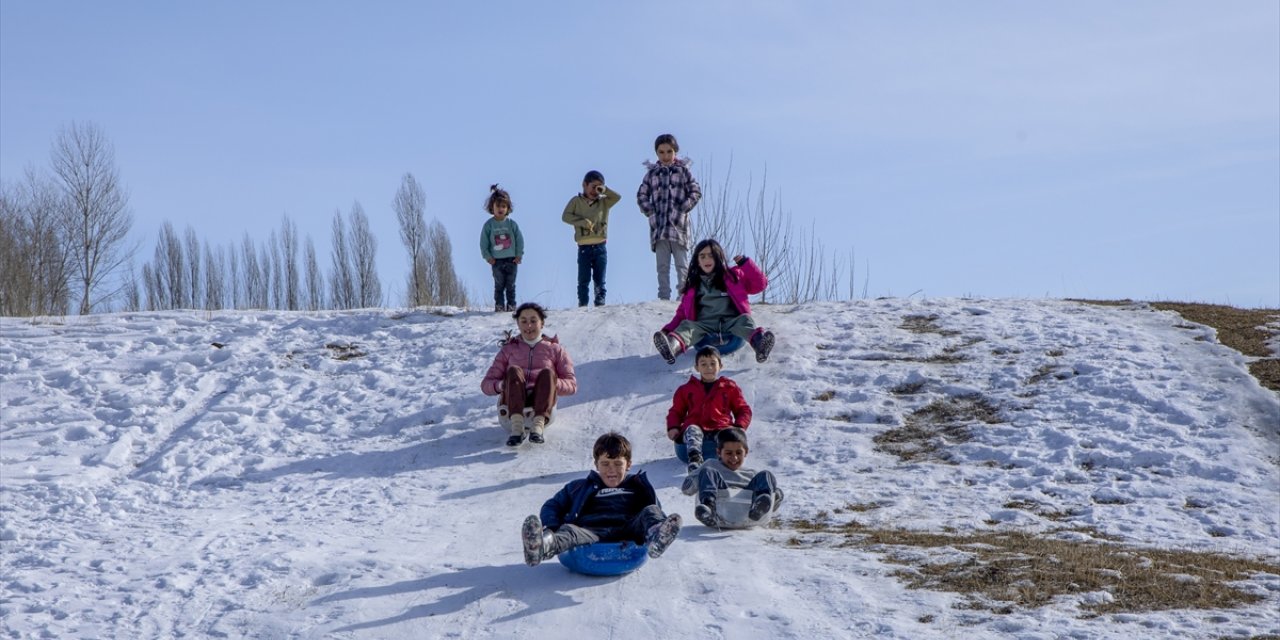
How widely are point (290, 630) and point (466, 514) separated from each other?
9.39ft

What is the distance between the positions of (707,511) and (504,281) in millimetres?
7555

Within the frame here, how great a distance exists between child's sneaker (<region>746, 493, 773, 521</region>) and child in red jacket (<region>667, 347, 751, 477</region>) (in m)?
1.77

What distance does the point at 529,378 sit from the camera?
38.1ft

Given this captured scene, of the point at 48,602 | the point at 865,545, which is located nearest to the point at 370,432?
the point at 48,602

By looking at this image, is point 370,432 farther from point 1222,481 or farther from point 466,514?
point 1222,481

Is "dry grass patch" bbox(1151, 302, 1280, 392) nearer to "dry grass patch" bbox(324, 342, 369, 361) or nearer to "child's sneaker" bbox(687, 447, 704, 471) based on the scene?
"child's sneaker" bbox(687, 447, 704, 471)

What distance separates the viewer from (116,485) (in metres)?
10.6

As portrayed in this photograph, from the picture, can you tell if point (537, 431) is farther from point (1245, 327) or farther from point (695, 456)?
point (1245, 327)

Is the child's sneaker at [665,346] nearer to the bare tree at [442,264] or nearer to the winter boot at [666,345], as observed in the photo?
the winter boot at [666,345]

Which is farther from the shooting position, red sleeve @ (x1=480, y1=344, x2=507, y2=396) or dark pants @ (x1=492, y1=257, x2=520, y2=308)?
dark pants @ (x1=492, y1=257, x2=520, y2=308)

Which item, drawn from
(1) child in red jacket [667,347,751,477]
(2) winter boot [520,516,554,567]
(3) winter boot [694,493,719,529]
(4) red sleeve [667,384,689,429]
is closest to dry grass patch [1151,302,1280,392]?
(1) child in red jacket [667,347,751,477]

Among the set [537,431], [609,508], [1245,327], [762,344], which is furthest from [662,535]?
[1245,327]

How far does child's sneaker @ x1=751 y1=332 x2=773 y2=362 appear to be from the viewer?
500 inches

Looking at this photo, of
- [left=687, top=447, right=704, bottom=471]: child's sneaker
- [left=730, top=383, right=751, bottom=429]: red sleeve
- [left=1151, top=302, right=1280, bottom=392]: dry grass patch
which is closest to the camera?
[left=687, top=447, right=704, bottom=471]: child's sneaker
